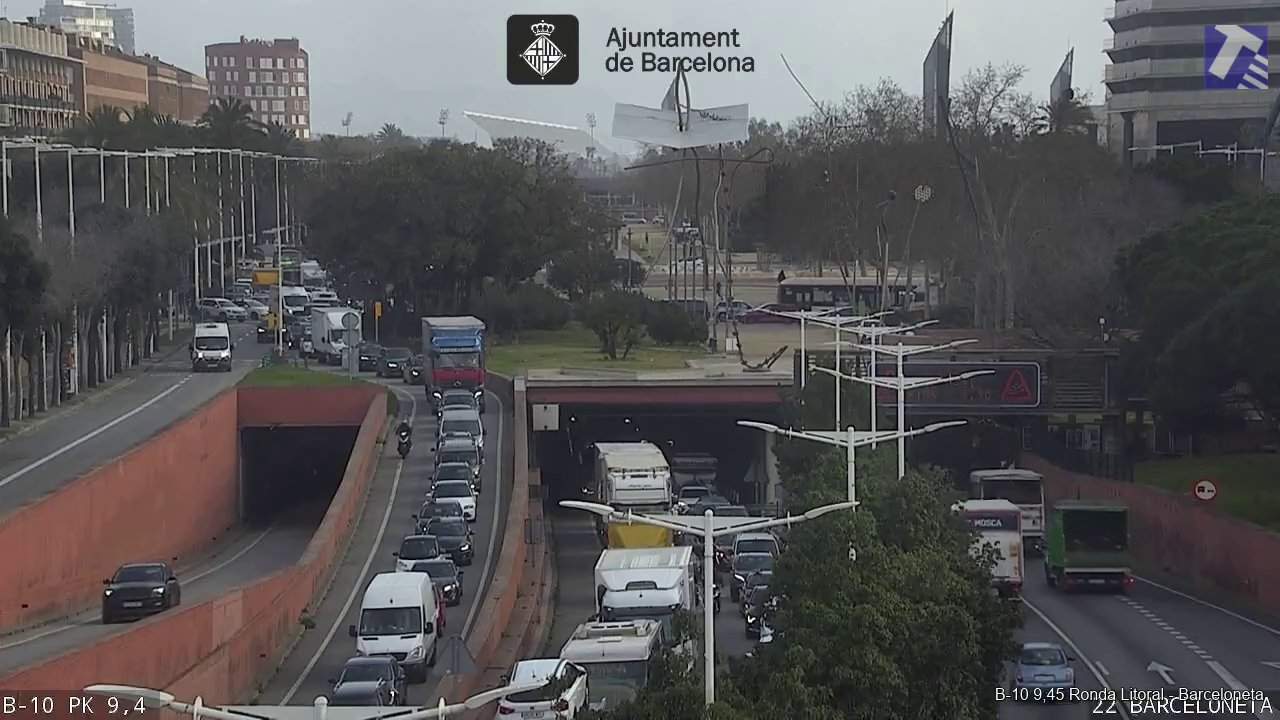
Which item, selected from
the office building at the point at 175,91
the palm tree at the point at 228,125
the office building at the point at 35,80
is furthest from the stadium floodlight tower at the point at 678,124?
the office building at the point at 175,91

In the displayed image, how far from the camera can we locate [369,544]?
38.9 meters

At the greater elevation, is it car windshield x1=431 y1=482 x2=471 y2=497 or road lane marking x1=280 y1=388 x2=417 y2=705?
car windshield x1=431 y1=482 x2=471 y2=497

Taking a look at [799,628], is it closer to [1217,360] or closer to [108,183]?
[1217,360]

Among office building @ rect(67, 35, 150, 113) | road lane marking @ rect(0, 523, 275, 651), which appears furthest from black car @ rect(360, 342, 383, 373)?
office building @ rect(67, 35, 150, 113)

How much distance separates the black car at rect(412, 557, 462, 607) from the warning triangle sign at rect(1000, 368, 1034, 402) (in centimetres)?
1932

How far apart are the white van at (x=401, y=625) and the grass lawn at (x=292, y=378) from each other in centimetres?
2456

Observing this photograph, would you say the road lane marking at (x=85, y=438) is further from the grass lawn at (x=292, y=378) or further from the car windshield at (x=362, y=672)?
the car windshield at (x=362, y=672)

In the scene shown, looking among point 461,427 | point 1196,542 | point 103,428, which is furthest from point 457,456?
point 1196,542

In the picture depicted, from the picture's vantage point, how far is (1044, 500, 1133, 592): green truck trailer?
38.1 meters

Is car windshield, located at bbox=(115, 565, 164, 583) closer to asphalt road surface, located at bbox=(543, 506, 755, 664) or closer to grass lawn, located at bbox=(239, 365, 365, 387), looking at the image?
asphalt road surface, located at bbox=(543, 506, 755, 664)

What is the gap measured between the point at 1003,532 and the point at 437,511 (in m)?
10.4

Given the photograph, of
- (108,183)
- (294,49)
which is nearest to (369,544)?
(108,183)

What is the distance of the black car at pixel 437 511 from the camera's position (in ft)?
128

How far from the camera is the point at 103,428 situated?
47906mm
